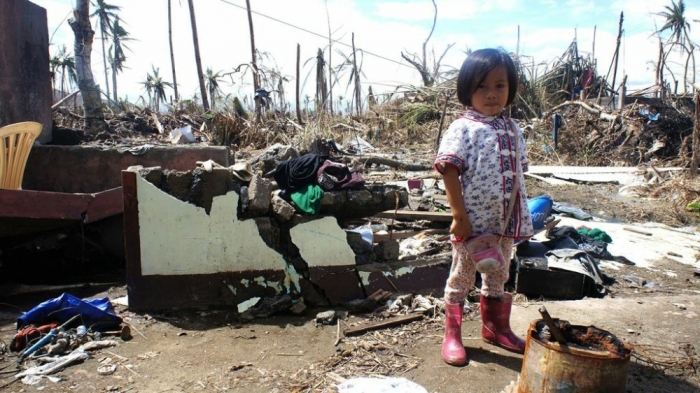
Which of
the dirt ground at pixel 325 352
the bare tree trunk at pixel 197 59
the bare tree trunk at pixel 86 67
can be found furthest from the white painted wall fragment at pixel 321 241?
the bare tree trunk at pixel 197 59

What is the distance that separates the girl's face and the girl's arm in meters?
0.35

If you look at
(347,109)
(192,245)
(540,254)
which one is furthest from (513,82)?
(347,109)

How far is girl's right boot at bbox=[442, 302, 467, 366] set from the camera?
2.47 metres

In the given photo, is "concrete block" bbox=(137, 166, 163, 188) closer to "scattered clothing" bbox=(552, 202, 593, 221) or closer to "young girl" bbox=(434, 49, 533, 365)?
"young girl" bbox=(434, 49, 533, 365)

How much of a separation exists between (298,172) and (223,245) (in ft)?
2.47

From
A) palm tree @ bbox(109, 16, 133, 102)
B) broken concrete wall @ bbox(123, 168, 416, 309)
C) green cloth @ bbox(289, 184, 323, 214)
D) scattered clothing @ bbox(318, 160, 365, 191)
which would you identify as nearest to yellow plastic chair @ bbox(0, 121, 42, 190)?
broken concrete wall @ bbox(123, 168, 416, 309)

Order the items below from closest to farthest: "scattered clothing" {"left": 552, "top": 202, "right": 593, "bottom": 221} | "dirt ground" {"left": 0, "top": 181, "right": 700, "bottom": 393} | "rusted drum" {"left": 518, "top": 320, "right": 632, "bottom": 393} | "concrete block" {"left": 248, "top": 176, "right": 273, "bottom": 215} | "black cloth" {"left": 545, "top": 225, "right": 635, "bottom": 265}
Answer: "rusted drum" {"left": 518, "top": 320, "right": 632, "bottom": 393} → "dirt ground" {"left": 0, "top": 181, "right": 700, "bottom": 393} → "concrete block" {"left": 248, "top": 176, "right": 273, "bottom": 215} → "black cloth" {"left": 545, "top": 225, "right": 635, "bottom": 265} → "scattered clothing" {"left": 552, "top": 202, "right": 593, "bottom": 221}

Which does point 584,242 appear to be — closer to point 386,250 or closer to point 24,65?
point 386,250

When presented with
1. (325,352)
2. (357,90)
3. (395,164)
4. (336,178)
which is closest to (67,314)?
(325,352)

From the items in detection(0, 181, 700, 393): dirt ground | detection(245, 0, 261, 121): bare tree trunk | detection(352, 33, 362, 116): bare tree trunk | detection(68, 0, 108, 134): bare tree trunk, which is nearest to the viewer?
detection(0, 181, 700, 393): dirt ground

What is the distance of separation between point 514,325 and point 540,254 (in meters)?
1.19

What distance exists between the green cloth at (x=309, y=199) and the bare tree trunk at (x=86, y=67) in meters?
7.11

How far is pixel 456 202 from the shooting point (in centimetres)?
227

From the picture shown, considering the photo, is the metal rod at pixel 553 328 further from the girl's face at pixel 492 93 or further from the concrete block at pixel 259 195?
the concrete block at pixel 259 195
